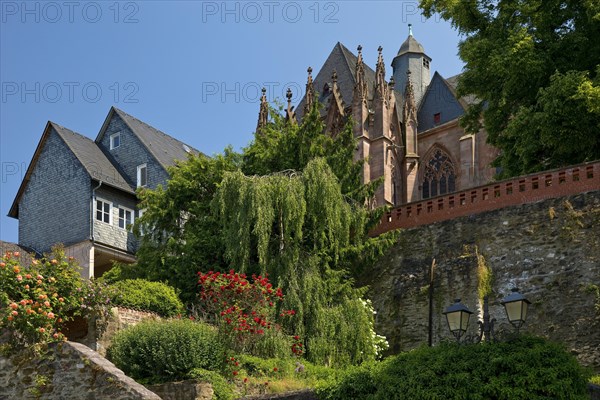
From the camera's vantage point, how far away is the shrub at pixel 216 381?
17734mm

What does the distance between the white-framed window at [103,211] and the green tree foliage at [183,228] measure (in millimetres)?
5320

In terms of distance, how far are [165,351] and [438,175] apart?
2755 centimetres

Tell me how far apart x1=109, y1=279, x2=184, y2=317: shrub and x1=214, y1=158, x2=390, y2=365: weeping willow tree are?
6.13ft

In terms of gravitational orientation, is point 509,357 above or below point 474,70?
below

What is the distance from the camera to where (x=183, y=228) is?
87.7ft

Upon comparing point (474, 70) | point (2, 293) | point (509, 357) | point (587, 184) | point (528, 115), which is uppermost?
point (474, 70)

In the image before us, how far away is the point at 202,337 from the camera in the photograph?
19.0 metres

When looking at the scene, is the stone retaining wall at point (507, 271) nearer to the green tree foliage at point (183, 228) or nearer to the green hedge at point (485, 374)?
the green tree foliage at point (183, 228)

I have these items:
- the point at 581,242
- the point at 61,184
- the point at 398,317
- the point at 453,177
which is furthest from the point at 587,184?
the point at 453,177

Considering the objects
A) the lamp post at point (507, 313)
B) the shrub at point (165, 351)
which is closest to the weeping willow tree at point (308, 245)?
the shrub at point (165, 351)

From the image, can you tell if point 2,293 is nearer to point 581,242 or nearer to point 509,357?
point 509,357

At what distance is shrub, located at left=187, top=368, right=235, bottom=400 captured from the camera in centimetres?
1773

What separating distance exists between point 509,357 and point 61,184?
22033 millimetres

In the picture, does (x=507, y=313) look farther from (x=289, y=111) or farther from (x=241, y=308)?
(x=289, y=111)
